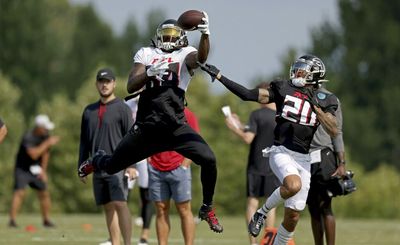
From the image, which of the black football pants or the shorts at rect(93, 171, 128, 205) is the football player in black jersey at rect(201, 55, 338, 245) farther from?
the shorts at rect(93, 171, 128, 205)

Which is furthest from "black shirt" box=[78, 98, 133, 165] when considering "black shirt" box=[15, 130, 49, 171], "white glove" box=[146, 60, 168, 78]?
"black shirt" box=[15, 130, 49, 171]

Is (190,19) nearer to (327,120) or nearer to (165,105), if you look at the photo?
(165,105)

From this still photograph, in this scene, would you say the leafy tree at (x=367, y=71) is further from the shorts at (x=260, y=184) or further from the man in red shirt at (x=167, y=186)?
the man in red shirt at (x=167, y=186)

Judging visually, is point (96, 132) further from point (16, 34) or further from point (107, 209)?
point (16, 34)

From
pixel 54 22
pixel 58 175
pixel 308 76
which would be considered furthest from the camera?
pixel 54 22

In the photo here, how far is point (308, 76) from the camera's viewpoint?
12281 mm

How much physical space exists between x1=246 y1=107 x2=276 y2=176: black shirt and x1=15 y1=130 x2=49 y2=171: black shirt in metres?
7.03

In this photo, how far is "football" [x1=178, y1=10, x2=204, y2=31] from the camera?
11112mm

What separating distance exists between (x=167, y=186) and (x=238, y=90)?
2613 mm

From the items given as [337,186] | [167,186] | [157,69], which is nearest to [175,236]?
[167,186]

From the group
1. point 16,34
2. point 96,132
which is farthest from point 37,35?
point 96,132

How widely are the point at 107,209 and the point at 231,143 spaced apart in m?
33.7

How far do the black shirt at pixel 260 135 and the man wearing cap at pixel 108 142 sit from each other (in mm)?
2421

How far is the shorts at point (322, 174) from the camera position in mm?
13383
